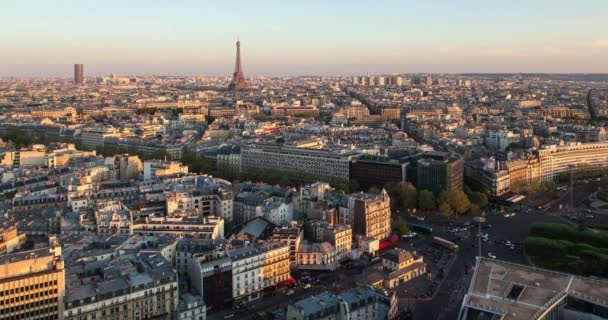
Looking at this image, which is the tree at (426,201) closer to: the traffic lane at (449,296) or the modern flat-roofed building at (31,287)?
the traffic lane at (449,296)

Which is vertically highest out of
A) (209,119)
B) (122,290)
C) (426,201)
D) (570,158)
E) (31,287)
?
(209,119)

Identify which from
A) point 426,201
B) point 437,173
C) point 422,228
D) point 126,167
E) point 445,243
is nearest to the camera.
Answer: point 445,243

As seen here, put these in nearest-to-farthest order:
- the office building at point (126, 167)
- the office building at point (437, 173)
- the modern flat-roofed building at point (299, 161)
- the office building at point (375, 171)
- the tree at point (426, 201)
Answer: the tree at point (426, 201), the office building at point (437, 173), the office building at point (375, 171), the modern flat-roofed building at point (299, 161), the office building at point (126, 167)

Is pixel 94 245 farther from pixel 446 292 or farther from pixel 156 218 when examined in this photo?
pixel 446 292

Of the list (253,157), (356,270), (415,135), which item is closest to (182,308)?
(356,270)

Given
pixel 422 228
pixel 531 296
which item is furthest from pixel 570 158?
pixel 531 296

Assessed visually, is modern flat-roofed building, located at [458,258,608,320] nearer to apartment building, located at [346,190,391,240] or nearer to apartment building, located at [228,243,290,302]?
apartment building, located at [228,243,290,302]

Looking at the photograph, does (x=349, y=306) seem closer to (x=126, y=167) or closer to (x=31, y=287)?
(x=31, y=287)

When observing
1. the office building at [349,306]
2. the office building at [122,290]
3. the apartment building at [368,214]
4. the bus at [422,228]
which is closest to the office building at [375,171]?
the bus at [422,228]
